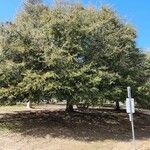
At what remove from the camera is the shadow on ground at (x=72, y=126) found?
2236 cm

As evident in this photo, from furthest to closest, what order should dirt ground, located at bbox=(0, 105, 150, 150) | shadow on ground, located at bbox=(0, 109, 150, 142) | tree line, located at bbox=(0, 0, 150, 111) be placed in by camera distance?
tree line, located at bbox=(0, 0, 150, 111) → shadow on ground, located at bbox=(0, 109, 150, 142) → dirt ground, located at bbox=(0, 105, 150, 150)

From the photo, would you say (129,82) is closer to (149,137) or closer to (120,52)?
(120,52)

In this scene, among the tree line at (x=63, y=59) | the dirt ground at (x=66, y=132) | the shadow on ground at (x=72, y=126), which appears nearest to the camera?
the dirt ground at (x=66, y=132)

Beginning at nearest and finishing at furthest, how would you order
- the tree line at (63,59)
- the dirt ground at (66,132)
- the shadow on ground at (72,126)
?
1. the dirt ground at (66,132)
2. the shadow on ground at (72,126)
3. the tree line at (63,59)

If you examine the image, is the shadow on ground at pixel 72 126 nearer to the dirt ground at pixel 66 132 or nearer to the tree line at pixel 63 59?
the dirt ground at pixel 66 132

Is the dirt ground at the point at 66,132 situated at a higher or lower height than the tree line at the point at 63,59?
lower

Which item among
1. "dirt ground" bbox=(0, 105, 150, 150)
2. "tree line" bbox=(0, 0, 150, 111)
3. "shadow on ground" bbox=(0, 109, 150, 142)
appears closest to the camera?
"dirt ground" bbox=(0, 105, 150, 150)

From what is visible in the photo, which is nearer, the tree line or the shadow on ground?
the shadow on ground

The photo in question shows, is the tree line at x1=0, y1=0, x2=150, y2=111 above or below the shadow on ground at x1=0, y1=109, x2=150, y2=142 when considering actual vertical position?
above

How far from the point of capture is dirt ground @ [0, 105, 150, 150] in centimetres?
2014

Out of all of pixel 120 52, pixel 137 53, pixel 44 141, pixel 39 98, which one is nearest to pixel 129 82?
pixel 120 52

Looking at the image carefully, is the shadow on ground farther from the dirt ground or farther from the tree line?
the tree line

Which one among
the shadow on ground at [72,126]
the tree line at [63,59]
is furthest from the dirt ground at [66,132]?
the tree line at [63,59]

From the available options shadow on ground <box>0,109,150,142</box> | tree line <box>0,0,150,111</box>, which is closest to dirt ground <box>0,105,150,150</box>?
shadow on ground <box>0,109,150,142</box>
